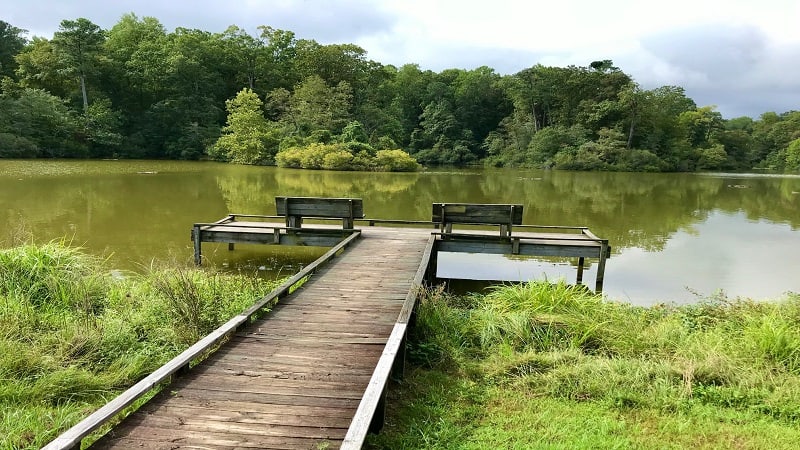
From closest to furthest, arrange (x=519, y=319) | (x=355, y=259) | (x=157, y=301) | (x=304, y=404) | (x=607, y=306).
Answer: (x=304, y=404), (x=519, y=319), (x=157, y=301), (x=607, y=306), (x=355, y=259)

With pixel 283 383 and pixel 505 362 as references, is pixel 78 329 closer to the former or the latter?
pixel 283 383

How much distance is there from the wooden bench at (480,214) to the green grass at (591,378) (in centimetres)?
302

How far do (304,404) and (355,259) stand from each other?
443 cm

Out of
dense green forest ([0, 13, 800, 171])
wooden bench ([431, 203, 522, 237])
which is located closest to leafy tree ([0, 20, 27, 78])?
dense green forest ([0, 13, 800, 171])

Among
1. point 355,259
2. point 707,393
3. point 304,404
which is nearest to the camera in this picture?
point 304,404

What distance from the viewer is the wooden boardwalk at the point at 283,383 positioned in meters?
3.18

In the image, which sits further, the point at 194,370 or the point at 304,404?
the point at 194,370

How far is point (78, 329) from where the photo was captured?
507 cm

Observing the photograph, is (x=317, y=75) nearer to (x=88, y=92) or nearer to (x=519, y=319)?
(x=88, y=92)

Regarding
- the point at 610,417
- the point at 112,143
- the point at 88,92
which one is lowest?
the point at 610,417

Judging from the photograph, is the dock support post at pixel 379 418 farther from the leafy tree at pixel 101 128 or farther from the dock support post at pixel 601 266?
the leafy tree at pixel 101 128

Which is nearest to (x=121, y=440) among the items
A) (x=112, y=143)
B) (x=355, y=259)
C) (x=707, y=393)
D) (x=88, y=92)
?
(x=707, y=393)

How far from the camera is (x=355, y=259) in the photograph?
795cm

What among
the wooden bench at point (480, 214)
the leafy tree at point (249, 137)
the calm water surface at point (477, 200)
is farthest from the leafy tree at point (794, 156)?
the wooden bench at point (480, 214)
